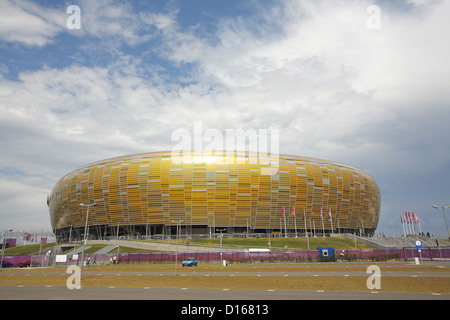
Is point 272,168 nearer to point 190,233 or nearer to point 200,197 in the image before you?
point 200,197

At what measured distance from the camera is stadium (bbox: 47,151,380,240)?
A: 251ft

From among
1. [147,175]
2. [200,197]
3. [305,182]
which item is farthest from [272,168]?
[147,175]

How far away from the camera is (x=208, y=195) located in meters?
76.2

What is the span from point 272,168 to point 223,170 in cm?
1378

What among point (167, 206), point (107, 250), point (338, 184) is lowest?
point (107, 250)

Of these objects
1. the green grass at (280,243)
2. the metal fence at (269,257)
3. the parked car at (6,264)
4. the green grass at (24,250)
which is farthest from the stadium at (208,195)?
the metal fence at (269,257)

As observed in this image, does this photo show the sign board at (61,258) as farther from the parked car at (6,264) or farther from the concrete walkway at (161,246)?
the parked car at (6,264)

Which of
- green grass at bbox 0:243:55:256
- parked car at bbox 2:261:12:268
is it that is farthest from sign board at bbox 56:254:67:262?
green grass at bbox 0:243:55:256

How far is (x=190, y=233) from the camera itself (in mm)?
78000
